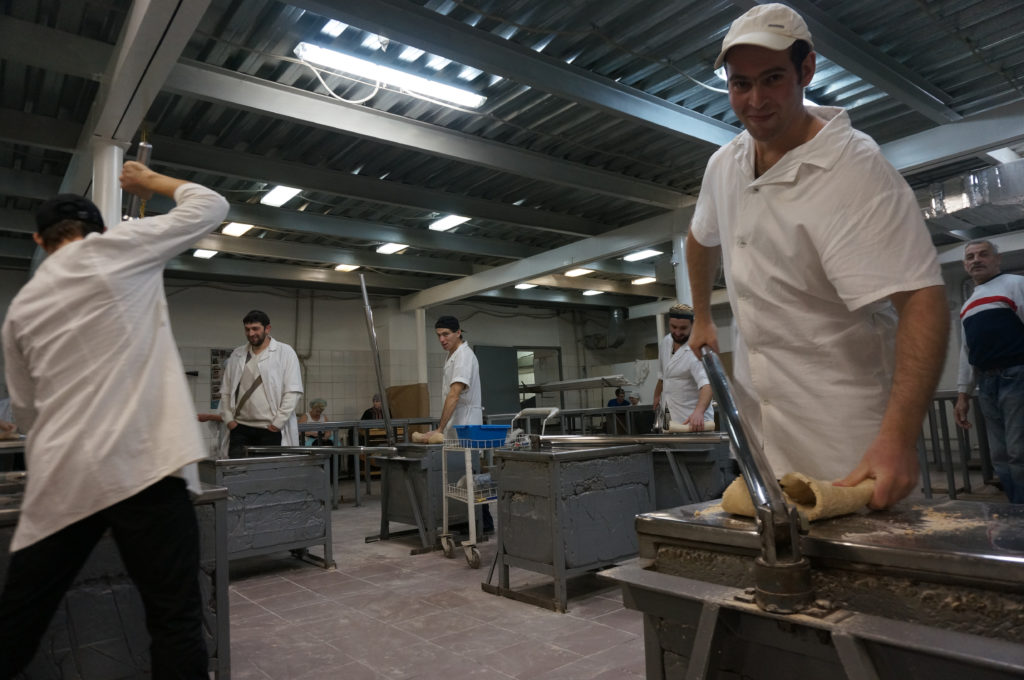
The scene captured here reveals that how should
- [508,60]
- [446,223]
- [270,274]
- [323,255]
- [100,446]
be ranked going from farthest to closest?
1. [270,274]
2. [323,255]
3. [446,223]
4. [508,60]
5. [100,446]

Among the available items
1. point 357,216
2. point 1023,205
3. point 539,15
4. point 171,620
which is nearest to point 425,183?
point 357,216

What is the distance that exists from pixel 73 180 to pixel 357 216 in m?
3.13

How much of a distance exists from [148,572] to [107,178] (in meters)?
3.72

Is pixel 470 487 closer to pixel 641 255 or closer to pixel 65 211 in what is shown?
pixel 65 211

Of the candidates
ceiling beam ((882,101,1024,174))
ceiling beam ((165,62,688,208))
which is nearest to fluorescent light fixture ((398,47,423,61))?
ceiling beam ((165,62,688,208))

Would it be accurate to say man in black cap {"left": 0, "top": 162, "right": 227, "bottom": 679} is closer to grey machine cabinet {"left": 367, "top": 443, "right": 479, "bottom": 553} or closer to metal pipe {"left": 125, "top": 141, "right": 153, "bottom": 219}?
metal pipe {"left": 125, "top": 141, "right": 153, "bottom": 219}

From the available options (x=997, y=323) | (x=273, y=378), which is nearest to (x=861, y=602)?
(x=997, y=323)

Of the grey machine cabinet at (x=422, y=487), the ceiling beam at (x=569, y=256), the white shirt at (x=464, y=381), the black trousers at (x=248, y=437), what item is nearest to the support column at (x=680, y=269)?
the ceiling beam at (x=569, y=256)

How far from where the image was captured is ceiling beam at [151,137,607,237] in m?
5.38

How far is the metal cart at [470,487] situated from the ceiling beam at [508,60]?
2321 mm

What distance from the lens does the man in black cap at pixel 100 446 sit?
1520 mm

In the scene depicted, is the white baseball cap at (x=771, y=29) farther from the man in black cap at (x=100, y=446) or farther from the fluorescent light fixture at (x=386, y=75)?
the fluorescent light fixture at (x=386, y=75)

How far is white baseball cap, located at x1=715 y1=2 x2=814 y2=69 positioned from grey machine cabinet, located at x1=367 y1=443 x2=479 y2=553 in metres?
3.94

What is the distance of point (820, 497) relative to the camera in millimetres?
916
